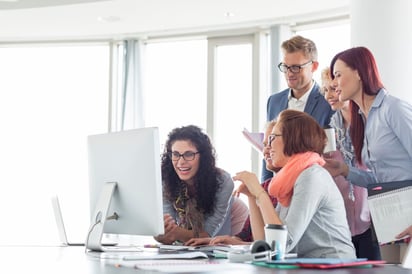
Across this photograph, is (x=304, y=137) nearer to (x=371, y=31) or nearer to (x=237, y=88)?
(x=371, y=31)

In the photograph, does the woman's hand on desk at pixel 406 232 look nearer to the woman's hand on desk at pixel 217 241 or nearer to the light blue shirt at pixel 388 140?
the light blue shirt at pixel 388 140

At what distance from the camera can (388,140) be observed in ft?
10.2

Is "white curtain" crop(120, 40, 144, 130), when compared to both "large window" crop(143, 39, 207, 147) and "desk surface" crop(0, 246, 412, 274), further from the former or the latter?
"desk surface" crop(0, 246, 412, 274)

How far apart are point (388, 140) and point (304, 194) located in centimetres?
73

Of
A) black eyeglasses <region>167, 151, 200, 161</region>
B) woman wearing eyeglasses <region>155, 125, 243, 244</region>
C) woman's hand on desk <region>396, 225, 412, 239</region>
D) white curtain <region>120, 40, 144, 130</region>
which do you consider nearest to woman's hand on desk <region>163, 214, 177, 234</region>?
woman wearing eyeglasses <region>155, 125, 243, 244</region>

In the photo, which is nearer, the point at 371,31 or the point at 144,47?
the point at 371,31

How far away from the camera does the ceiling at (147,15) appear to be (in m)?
6.23

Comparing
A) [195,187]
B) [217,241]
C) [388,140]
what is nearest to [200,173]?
[195,187]

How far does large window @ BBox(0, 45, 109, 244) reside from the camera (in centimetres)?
746

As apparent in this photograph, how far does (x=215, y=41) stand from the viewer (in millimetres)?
7184

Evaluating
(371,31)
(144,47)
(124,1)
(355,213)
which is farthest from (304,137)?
(144,47)

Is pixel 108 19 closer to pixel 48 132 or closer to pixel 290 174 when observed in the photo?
pixel 48 132

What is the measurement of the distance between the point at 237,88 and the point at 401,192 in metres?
4.31

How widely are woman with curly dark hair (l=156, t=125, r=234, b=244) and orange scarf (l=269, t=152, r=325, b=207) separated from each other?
0.75 meters
